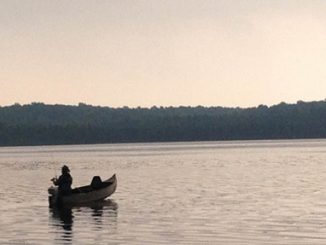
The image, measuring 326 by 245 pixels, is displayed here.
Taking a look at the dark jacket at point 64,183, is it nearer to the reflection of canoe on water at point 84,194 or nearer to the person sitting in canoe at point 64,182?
the person sitting in canoe at point 64,182

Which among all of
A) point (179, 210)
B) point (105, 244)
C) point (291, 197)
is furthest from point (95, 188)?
point (105, 244)

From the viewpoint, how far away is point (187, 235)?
104 feet

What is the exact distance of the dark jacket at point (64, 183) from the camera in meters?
45.0

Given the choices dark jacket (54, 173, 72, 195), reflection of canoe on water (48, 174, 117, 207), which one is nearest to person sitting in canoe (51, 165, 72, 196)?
dark jacket (54, 173, 72, 195)

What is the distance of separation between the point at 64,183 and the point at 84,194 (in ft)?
6.33

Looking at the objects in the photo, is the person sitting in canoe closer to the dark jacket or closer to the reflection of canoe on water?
the dark jacket

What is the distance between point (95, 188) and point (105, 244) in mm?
18854

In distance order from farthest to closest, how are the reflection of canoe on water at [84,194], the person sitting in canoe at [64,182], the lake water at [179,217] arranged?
the reflection of canoe on water at [84,194]
the person sitting in canoe at [64,182]
the lake water at [179,217]

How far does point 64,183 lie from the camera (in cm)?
4544

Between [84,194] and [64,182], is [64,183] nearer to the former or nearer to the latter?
[64,182]

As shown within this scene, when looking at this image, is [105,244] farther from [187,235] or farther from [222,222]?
[222,222]

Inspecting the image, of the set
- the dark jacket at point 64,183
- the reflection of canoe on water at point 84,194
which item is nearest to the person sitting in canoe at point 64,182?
the dark jacket at point 64,183

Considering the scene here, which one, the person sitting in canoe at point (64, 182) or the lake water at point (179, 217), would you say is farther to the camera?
the person sitting in canoe at point (64, 182)

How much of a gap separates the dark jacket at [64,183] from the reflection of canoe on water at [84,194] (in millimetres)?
275
